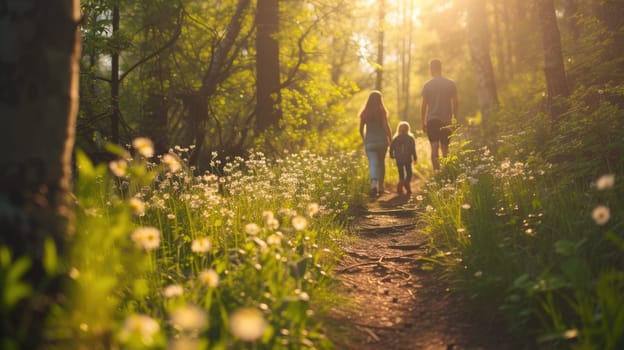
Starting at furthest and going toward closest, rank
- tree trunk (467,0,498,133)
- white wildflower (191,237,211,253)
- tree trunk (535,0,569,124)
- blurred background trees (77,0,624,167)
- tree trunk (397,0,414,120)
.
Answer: tree trunk (397,0,414,120) < tree trunk (467,0,498,133) < blurred background trees (77,0,624,167) < tree trunk (535,0,569,124) < white wildflower (191,237,211,253)

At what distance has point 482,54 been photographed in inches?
523

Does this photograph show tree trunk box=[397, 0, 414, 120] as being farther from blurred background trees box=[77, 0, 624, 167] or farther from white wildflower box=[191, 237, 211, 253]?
white wildflower box=[191, 237, 211, 253]

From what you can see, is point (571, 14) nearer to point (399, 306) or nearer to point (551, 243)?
point (551, 243)

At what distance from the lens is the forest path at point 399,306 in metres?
3.40

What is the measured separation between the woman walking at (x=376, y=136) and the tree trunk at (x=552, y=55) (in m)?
3.55

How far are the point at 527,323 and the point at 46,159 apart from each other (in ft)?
10.2

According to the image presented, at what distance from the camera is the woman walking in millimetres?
9945

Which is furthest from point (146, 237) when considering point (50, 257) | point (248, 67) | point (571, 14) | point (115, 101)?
point (571, 14)

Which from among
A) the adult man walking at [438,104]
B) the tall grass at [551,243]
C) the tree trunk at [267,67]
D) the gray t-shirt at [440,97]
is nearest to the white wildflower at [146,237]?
the tall grass at [551,243]

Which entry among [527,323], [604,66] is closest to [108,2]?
[527,323]

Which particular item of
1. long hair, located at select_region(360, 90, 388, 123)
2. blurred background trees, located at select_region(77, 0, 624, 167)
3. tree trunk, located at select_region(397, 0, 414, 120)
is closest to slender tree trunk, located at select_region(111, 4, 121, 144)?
blurred background trees, located at select_region(77, 0, 624, 167)

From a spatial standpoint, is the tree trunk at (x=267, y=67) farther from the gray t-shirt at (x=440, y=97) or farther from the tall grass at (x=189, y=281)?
the tall grass at (x=189, y=281)

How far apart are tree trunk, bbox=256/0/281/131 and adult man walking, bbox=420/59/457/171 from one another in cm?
339

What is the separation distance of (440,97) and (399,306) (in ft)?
23.1
